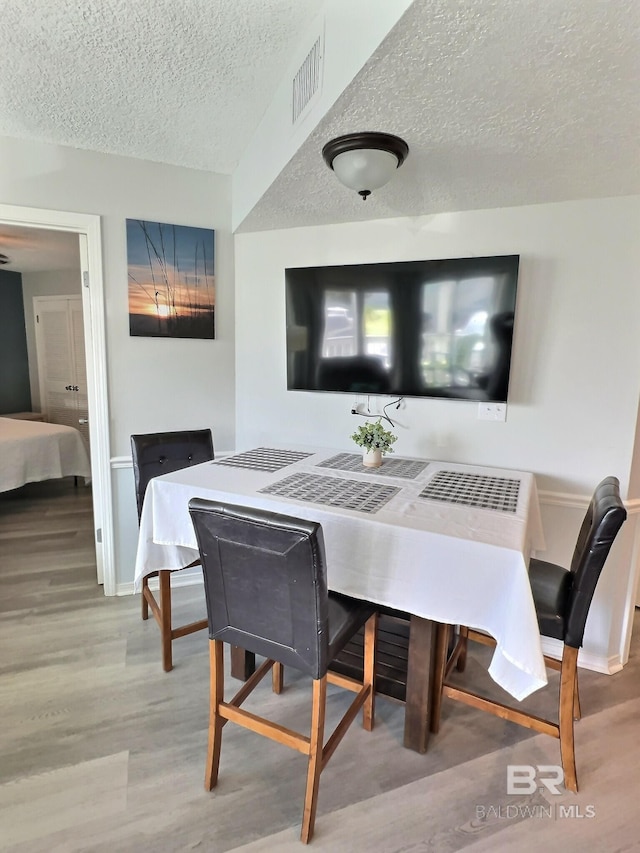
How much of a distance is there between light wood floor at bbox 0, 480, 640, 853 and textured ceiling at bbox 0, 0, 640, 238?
2226mm

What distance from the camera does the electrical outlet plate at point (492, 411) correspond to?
2.37m

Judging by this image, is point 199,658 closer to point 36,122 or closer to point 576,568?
point 576,568

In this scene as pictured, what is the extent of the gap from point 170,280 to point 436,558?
88.3 inches

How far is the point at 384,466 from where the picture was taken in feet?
7.54

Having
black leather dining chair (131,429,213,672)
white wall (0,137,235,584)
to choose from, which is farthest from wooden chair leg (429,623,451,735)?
white wall (0,137,235,584)

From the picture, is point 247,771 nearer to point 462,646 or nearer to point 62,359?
point 462,646

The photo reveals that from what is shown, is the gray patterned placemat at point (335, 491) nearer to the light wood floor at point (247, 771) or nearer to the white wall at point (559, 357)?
the white wall at point (559, 357)

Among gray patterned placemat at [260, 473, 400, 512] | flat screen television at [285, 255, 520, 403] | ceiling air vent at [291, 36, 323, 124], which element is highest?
ceiling air vent at [291, 36, 323, 124]

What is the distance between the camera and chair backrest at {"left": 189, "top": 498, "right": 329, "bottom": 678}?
127cm

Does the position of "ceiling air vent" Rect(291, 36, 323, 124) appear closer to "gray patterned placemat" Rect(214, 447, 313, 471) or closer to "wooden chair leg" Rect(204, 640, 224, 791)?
"gray patterned placemat" Rect(214, 447, 313, 471)

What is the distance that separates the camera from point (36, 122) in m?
2.24

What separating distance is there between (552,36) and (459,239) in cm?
130

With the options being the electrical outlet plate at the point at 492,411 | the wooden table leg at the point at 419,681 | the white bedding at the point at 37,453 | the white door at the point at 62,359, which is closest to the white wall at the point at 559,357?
the electrical outlet plate at the point at 492,411

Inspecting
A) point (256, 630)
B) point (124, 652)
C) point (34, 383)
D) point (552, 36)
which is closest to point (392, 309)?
point (552, 36)
